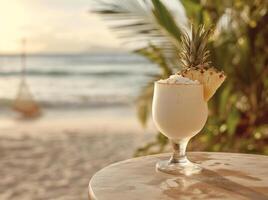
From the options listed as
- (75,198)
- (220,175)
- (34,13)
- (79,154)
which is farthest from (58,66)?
(220,175)

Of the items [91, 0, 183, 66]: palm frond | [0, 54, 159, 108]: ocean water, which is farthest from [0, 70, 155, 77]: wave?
[91, 0, 183, 66]: palm frond

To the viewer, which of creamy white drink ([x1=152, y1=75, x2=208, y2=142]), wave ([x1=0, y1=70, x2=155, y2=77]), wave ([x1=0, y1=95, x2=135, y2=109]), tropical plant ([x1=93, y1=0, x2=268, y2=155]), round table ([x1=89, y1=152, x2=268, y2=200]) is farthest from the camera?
wave ([x1=0, y1=70, x2=155, y2=77])

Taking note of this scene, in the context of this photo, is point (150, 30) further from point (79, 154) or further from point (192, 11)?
point (79, 154)

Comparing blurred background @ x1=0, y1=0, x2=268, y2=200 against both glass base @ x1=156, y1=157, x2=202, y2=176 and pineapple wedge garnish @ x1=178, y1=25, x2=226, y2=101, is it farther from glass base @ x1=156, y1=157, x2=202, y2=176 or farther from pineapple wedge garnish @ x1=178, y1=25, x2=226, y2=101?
glass base @ x1=156, y1=157, x2=202, y2=176

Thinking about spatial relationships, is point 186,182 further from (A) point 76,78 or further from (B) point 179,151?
(A) point 76,78

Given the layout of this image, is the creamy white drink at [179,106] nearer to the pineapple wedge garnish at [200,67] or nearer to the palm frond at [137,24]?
the pineapple wedge garnish at [200,67]
